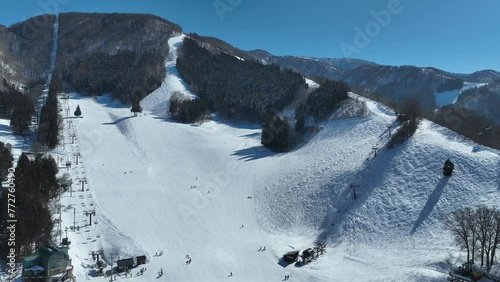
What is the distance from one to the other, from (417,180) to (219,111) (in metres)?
74.6

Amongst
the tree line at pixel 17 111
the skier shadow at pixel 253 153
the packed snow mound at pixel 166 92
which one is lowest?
the skier shadow at pixel 253 153

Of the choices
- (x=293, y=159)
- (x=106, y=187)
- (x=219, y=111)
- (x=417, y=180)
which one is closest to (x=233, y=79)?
(x=219, y=111)

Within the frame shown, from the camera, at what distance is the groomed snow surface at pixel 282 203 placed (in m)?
42.2

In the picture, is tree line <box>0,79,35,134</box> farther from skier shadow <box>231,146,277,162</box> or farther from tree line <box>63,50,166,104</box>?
skier shadow <box>231,146,277,162</box>

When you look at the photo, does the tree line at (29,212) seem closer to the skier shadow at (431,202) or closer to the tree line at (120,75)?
the skier shadow at (431,202)

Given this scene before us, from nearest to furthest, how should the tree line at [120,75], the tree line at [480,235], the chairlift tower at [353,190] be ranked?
the tree line at [480,235] < the chairlift tower at [353,190] < the tree line at [120,75]

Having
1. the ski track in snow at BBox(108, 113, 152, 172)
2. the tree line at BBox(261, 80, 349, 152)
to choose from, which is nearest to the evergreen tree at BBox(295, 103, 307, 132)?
the tree line at BBox(261, 80, 349, 152)

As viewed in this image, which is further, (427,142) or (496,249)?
(427,142)

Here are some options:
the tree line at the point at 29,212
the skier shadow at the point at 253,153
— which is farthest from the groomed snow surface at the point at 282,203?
the tree line at the point at 29,212

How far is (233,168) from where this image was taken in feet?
→ 245

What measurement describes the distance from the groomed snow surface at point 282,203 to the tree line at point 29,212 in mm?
3601

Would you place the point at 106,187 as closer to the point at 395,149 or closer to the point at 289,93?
the point at 395,149

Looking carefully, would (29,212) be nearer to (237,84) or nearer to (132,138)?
(132,138)

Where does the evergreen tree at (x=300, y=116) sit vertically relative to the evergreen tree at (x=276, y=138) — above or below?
above
